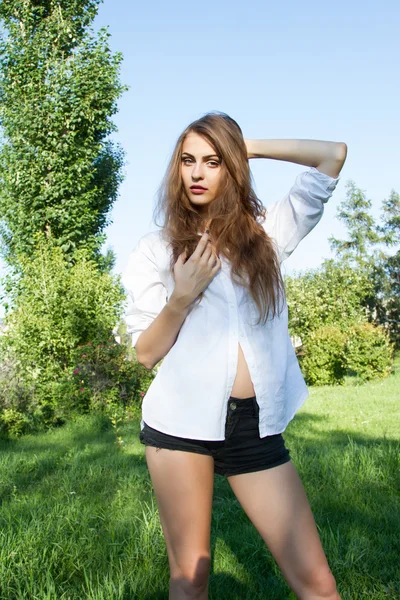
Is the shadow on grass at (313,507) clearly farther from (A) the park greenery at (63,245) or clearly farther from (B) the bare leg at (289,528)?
(A) the park greenery at (63,245)

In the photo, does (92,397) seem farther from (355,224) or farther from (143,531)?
(355,224)

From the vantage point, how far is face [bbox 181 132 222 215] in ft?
7.04

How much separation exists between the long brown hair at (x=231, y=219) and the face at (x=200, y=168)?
0.7 inches

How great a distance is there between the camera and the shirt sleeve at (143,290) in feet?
6.91

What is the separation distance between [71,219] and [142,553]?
13.4 meters

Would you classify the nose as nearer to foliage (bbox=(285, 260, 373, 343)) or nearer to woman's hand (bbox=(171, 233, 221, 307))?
woman's hand (bbox=(171, 233, 221, 307))

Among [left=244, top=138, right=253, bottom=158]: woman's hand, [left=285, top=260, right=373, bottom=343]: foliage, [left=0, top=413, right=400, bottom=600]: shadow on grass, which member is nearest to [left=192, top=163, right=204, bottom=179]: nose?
[left=244, top=138, right=253, bottom=158]: woman's hand

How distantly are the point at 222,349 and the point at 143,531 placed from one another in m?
2.05

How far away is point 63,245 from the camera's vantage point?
1599 cm

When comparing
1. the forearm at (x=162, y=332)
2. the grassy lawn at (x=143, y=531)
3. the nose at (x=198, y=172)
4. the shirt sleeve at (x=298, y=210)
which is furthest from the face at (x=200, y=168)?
the grassy lawn at (x=143, y=531)

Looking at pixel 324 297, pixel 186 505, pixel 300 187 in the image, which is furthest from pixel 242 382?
pixel 324 297

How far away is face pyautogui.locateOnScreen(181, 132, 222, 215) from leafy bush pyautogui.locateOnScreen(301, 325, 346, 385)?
15.4 meters

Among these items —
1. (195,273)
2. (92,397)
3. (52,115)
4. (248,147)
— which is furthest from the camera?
(52,115)

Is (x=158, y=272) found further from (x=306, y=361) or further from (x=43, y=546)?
(x=306, y=361)
